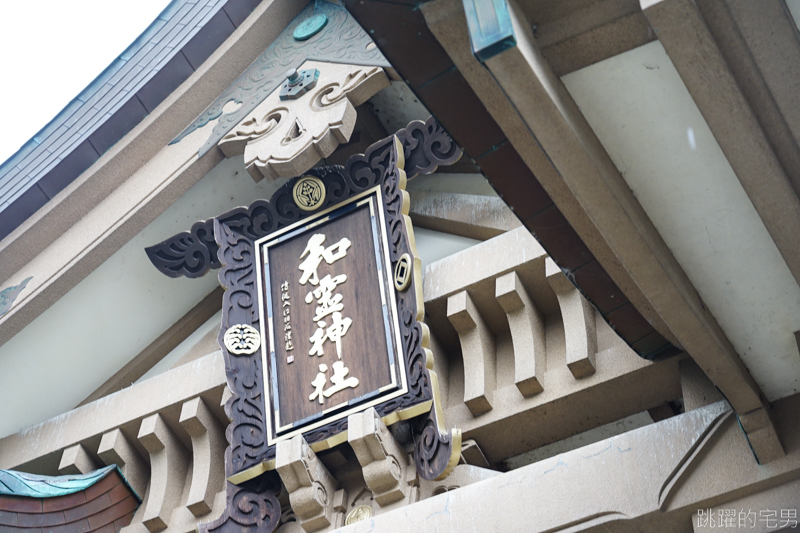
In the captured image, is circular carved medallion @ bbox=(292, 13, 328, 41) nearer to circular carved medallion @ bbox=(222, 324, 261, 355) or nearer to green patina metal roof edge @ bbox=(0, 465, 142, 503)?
circular carved medallion @ bbox=(222, 324, 261, 355)

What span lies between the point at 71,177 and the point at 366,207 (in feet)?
5.35

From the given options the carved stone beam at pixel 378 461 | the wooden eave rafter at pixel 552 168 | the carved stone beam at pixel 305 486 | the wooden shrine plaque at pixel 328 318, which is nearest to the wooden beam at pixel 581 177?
the wooden eave rafter at pixel 552 168

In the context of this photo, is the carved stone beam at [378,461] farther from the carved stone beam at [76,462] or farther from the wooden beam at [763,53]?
the wooden beam at [763,53]

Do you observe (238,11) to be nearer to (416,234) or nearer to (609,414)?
(416,234)

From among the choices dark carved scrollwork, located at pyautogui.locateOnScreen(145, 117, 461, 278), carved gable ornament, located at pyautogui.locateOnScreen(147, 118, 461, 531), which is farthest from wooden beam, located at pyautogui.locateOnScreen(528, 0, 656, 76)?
dark carved scrollwork, located at pyautogui.locateOnScreen(145, 117, 461, 278)

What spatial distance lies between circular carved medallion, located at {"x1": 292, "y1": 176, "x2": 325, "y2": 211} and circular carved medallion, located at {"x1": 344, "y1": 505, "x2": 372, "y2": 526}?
4.75 feet

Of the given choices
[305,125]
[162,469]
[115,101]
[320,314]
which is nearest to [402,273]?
[320,314]

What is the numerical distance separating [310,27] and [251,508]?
8.21ft

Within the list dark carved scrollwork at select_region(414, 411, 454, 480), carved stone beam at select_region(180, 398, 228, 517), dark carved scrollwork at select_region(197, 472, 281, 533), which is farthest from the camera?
carved stone beam at select_region(180, 398, 228, 517)

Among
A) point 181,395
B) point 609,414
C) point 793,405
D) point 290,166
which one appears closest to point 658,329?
point 793,405

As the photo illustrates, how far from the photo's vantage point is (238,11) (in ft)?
15.9

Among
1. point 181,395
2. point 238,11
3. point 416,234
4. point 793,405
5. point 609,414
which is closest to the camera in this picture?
point 793,405

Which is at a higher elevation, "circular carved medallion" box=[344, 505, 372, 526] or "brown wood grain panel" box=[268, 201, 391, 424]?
"brown wood grain panel" box=[268, 201, 391, 424]

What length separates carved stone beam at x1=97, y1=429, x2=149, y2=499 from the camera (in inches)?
163
